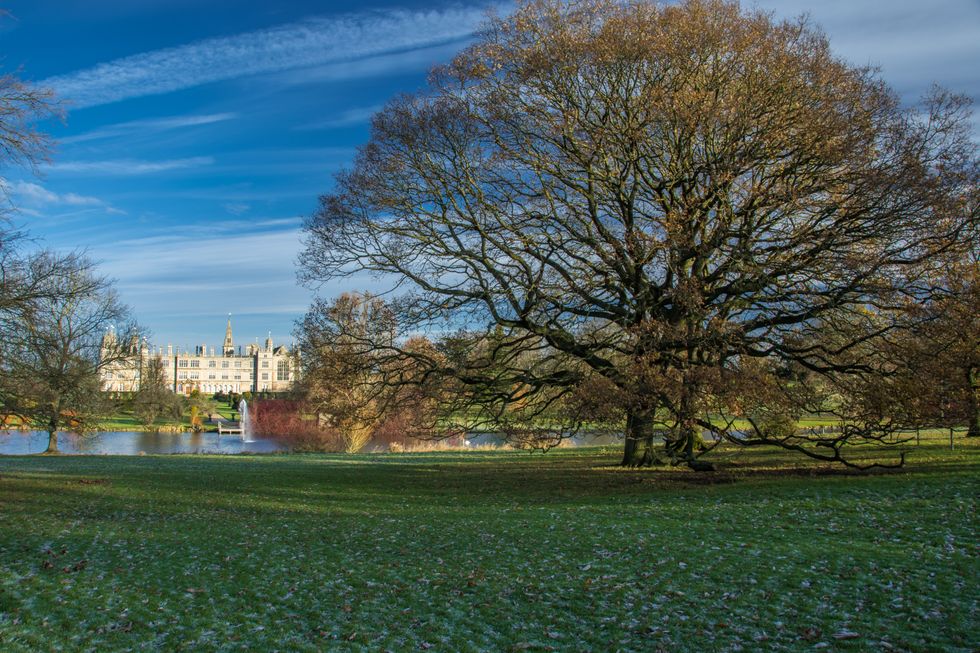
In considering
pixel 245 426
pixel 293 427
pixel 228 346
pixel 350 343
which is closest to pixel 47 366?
pixel 350 343

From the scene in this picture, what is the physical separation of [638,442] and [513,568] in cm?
1323

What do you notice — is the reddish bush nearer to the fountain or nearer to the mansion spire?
the fountain

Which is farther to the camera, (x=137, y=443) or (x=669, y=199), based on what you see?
(x=137, y=443)

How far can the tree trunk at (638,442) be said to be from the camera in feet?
58.9

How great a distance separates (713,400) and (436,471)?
10663 mm

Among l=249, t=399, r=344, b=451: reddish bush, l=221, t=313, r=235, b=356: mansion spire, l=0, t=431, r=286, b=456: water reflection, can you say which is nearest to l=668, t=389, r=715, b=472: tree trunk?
l=249, t=399, r=344, b=451: reddish bush

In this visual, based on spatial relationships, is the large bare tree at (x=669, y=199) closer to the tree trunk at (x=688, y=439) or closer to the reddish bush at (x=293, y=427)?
the tree trunk at (x=688, y=439)

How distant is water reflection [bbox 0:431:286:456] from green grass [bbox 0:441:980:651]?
2870 cm

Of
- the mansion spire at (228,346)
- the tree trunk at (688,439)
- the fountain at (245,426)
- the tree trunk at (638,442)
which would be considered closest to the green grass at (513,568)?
the tree trunk at (688,439)

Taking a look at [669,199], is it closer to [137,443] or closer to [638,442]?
[638,442]

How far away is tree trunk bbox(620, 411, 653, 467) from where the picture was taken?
18.0m

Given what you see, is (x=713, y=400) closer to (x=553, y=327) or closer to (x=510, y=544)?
(x=553, y=327)

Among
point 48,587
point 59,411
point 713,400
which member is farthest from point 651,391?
point 59,411

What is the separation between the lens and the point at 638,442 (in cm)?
2122
